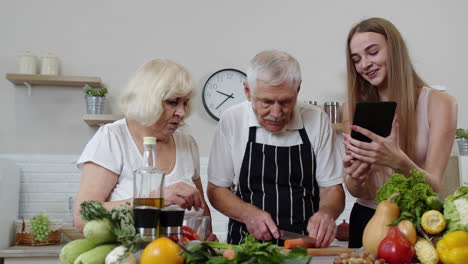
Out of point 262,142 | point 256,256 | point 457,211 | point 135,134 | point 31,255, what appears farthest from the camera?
point 31,255

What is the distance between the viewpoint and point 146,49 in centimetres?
430

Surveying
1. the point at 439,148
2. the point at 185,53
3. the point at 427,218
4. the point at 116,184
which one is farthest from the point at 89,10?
the point at 427,218

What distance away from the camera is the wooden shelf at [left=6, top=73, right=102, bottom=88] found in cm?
394

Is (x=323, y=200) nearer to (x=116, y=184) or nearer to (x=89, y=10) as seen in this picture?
(x=116, y=184)

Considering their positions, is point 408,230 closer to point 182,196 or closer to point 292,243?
point 292,243

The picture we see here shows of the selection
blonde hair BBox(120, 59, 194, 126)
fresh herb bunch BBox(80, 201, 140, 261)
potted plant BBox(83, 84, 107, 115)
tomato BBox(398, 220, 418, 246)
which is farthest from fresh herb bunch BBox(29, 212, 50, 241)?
tomato BBox(398, 220, 418, 246)

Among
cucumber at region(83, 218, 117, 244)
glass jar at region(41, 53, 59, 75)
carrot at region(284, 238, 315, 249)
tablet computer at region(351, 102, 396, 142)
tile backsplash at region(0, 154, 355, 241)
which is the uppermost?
glass jar at region(41, 53, 59, 75)

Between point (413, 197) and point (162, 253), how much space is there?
759mm

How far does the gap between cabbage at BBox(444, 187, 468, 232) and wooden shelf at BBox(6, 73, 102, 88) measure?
10.1 ft

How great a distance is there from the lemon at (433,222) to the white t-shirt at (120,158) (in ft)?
3.11

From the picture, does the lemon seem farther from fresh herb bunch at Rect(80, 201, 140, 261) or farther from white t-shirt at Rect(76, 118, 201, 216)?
white t-shirt at Rect(76, 118, 201, 216)

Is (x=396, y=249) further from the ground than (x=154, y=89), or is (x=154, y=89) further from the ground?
(x=154, y=89)

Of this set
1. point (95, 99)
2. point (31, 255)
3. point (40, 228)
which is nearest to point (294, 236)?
point (31, 255)

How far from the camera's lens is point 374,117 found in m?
1.81
